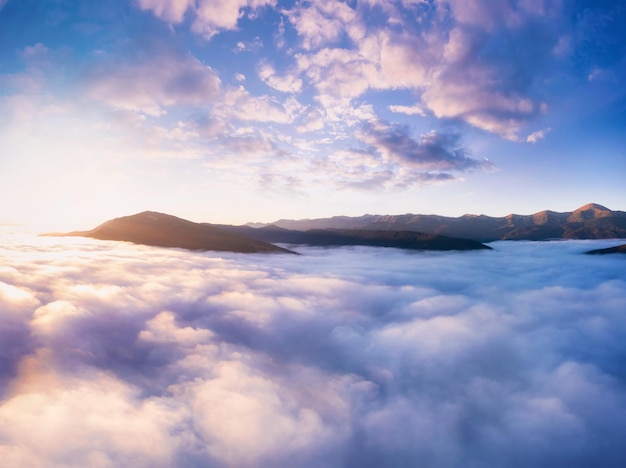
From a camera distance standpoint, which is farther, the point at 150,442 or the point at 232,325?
the point at 232,325

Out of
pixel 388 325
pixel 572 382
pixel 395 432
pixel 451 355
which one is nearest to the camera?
pixel 395 432

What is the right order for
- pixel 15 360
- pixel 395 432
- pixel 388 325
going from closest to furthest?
pixel 15 360, pixel 395 432, pixel 388 325

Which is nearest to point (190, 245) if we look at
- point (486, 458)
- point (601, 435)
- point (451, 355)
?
point (451, 355)

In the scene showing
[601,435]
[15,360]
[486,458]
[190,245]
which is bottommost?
[486,458]

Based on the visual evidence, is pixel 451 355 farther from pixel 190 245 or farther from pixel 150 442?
pixel 190 245

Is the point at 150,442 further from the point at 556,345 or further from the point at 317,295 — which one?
the point at 556,345

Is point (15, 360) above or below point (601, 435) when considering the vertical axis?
above
